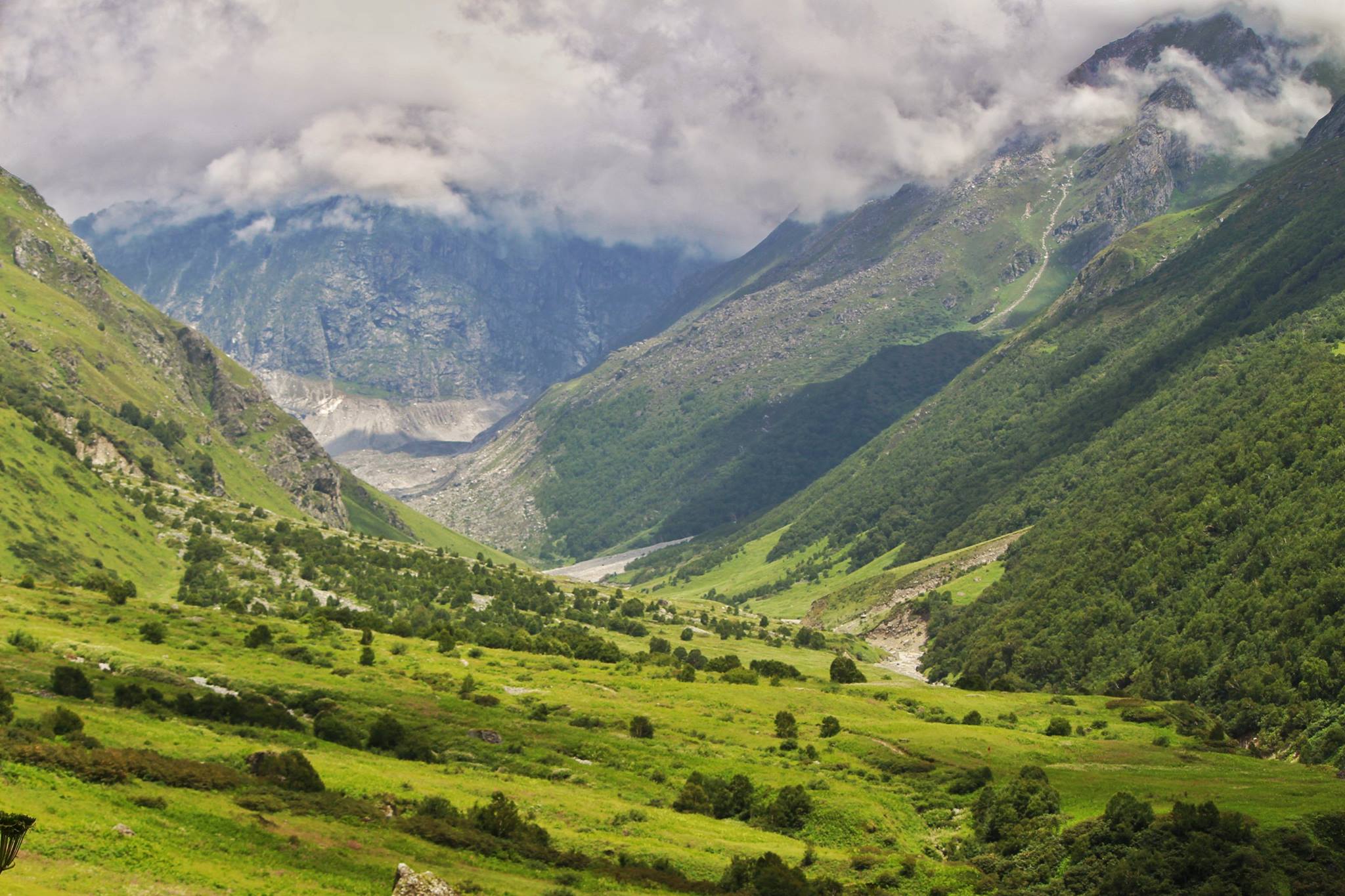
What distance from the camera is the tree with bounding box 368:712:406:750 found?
79.0 metres

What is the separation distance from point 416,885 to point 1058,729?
80790mm

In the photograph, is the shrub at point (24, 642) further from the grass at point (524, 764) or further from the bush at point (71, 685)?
the bush at point (71, 685)

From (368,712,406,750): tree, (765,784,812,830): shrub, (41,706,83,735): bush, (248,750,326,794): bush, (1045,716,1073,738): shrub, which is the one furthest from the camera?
(1045,716,1073,738): shrub

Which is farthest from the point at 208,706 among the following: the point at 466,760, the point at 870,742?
the point at 870,742

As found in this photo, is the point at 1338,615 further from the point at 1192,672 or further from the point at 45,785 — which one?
the point at 45,785

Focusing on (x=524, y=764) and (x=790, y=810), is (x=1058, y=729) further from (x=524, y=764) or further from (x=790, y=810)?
(x=524, y=764)

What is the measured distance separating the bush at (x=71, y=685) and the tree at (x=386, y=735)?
18341 millimetres

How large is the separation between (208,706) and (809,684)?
78.1m

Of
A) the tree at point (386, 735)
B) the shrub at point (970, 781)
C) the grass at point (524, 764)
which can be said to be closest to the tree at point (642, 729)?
the grass at point (524, 764)

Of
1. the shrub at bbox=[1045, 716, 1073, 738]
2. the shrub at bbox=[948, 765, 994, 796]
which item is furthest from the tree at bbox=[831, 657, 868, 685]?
the shrub at bbox=[948, 765, 994, 796]

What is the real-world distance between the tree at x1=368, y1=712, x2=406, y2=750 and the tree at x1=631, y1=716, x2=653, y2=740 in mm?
20968

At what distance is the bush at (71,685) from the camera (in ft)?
244

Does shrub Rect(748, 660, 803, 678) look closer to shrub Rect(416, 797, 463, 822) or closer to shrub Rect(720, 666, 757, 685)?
shrub Rect(720, 666, 757, 685)

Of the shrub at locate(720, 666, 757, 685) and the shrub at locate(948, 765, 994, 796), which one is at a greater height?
the shrub at locate(720, 666, 757, 685)
